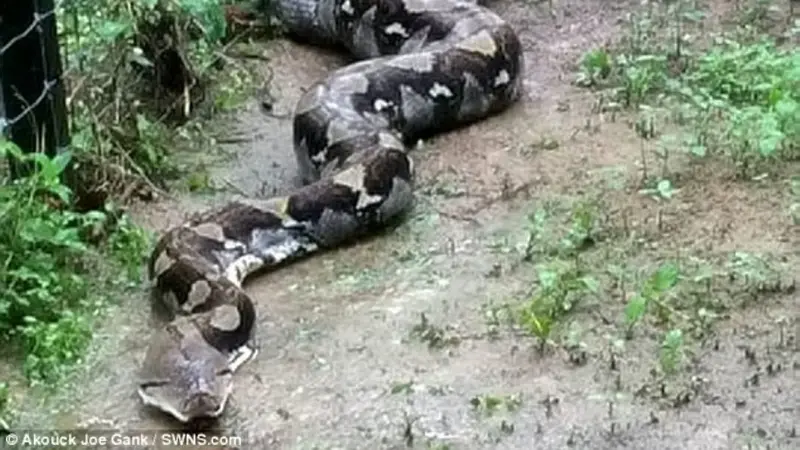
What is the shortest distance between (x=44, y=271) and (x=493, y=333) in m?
1.78

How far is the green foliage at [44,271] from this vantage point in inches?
242

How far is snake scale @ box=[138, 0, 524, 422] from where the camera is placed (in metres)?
5.93

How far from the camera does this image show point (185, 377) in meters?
5.68

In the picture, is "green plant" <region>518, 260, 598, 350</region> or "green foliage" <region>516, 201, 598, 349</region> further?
"green foliage" <region>516, 201, 598, 349</region>

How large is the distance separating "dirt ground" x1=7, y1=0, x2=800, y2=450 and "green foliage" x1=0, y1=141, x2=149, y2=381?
0.14 metres

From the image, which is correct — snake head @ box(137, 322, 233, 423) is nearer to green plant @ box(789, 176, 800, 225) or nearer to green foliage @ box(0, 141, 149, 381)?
green foliage @ box(0, 141, 149, 381)

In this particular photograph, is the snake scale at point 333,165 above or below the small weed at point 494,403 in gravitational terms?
below

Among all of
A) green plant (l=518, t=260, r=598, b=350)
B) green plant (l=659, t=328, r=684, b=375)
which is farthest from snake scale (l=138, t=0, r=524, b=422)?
green plant (l=659, t=328, r=684, b=375)

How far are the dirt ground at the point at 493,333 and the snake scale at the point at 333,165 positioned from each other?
0.12 m

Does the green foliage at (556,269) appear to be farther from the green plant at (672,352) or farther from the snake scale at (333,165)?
the snake scale at (333,165)

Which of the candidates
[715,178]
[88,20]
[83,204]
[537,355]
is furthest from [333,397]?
[88,20]

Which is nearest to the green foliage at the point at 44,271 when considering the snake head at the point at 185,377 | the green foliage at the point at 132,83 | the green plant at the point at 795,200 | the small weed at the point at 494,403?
the snake head at the point at 185,377

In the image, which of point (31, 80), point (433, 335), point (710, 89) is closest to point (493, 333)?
point (433, 335)

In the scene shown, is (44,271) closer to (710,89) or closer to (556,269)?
(556,269)
